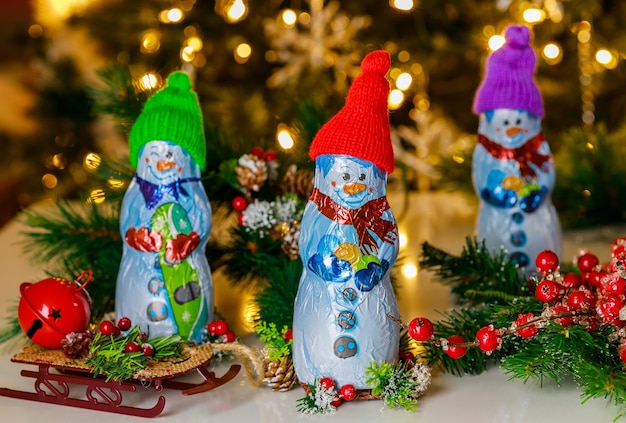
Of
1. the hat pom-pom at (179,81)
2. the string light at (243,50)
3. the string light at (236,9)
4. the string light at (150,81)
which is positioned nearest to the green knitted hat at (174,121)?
the hat pom-pom at (179,81)

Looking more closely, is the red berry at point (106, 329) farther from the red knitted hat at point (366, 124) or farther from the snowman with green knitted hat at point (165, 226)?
the red knitted hat at point (366, 124)

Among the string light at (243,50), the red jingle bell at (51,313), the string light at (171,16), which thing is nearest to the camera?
the red jingle bell at (51,313)

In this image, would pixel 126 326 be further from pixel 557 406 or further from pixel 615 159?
pixel 615 159

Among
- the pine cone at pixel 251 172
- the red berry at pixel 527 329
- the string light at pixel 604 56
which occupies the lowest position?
the red berry at pixel 527 329

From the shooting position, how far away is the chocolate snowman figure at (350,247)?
0.90 m

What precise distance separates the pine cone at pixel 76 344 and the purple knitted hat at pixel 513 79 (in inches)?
24.0

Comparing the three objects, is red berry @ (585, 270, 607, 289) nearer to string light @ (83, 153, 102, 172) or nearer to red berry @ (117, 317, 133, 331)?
red berry @ (117, 317, 133, 331)

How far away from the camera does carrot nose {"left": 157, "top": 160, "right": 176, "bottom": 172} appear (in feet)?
3.31

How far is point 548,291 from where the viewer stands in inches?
36.7

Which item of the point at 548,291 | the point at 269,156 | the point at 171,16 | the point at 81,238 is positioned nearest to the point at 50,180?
the point at 171,16

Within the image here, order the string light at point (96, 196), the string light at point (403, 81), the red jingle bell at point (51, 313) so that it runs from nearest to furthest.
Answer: the red jingle bell at point (51, 313) → the string light at point (96, 196) → the string light at point (403, 81)

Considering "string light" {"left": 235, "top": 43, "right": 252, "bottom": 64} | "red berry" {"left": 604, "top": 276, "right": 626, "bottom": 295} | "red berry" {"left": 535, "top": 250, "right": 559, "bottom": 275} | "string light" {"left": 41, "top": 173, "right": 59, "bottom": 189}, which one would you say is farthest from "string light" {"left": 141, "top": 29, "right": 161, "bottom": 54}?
"red berry" {"left": 604, "top": 276, "right": 626, "bottom": 295}

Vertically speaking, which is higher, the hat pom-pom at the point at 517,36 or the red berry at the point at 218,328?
the hat pom-pom at the point at 517,36

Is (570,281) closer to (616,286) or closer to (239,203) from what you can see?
(616,286)
